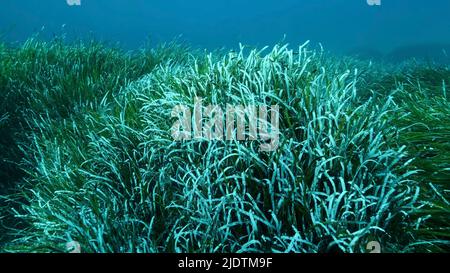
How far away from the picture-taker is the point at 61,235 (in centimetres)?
261

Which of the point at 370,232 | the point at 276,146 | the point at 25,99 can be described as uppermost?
the point at 25,99

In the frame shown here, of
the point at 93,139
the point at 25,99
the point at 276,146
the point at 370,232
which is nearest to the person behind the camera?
the point at 370,232

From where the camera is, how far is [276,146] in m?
2.51

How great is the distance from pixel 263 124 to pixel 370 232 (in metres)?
0.87

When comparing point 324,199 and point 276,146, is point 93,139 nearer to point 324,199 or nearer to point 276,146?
point 276,146

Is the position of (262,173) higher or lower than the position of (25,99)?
lower
